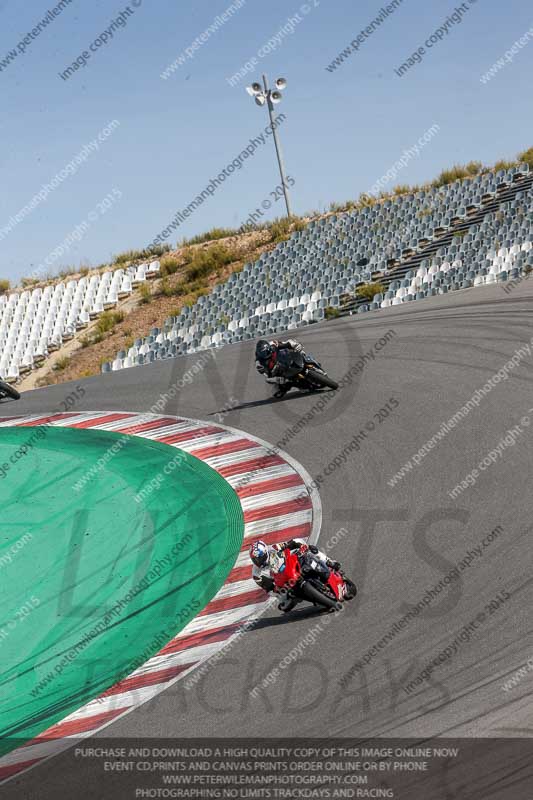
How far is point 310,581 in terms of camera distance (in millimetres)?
8750

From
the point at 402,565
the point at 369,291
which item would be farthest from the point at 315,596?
the point at 369,291

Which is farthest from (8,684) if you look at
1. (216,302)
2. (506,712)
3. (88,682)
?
(216,302)

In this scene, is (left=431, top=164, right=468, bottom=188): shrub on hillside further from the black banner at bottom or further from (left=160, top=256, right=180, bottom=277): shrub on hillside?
the black banner at bottom

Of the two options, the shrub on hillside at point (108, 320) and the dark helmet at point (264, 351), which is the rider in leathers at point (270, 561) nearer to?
the dark helmet at point (264, 351)

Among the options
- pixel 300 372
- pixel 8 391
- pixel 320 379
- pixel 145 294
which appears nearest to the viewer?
pixel 300 372

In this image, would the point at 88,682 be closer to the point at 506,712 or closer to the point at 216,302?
the point at 506,712

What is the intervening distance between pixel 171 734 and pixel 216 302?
84.7ft

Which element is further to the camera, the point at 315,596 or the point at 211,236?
the point at 211,236

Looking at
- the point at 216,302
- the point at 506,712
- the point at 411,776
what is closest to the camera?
the point at 411,776

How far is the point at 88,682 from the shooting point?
9.09 meters

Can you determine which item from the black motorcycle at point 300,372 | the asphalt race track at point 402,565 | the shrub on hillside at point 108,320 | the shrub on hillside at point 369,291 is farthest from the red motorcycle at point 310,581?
the shrub on hillside at point 108,320

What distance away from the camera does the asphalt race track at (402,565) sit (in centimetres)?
690

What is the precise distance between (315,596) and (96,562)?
4566 millimetres

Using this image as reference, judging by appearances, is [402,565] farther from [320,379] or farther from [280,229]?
[280,229]
